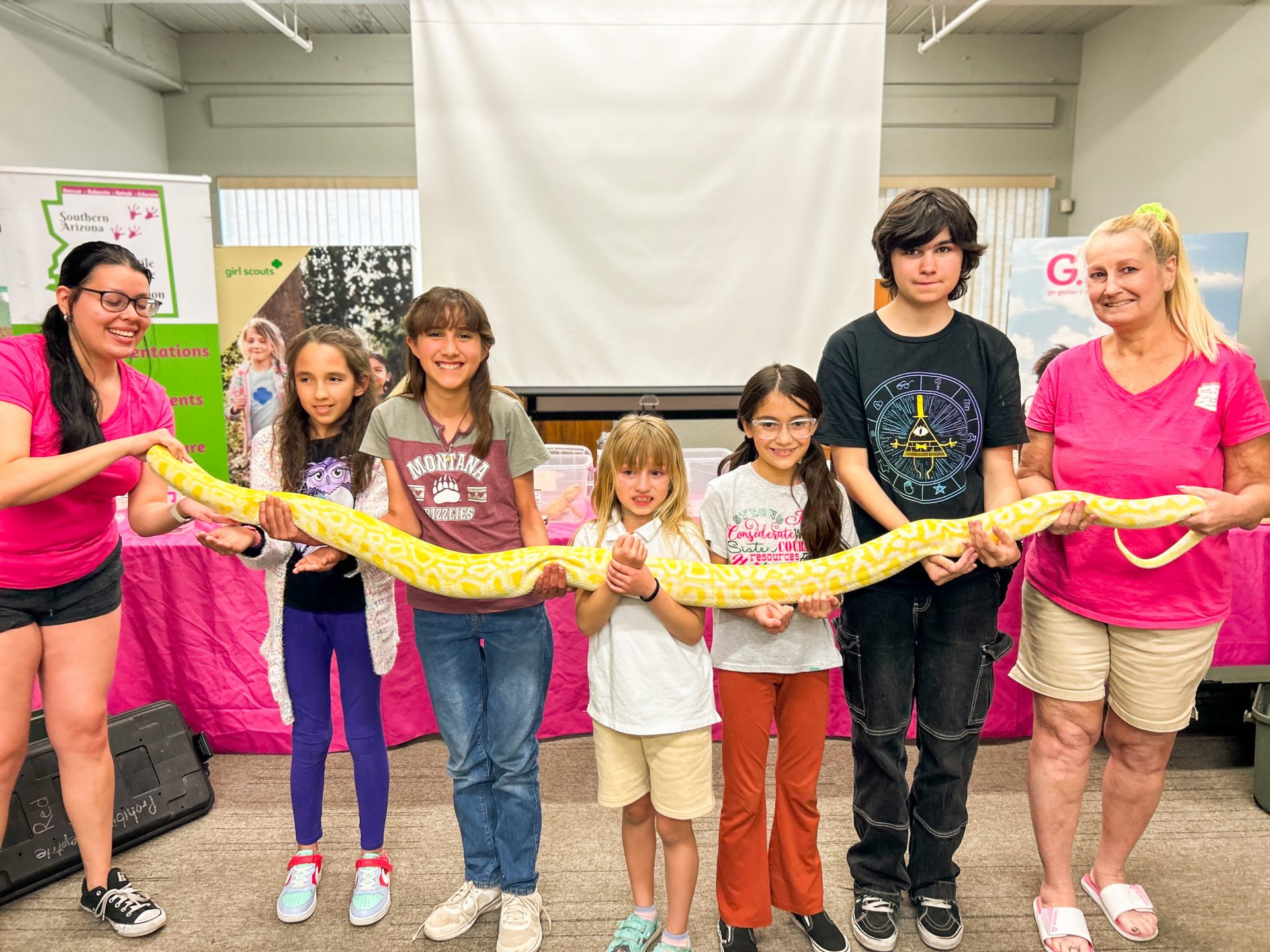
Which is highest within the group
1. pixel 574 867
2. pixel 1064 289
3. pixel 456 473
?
pixel 1064 289

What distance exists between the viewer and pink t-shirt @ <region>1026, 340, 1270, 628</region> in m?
1.84

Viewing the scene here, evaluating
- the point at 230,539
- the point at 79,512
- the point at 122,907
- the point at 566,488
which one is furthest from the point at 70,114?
the point at 122,907

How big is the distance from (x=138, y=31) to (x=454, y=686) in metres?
7.81

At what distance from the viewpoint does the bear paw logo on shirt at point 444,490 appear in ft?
6.25

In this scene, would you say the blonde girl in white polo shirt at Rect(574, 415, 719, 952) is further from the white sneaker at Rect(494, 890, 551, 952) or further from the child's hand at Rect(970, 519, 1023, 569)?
the child's hand at Rect(970, 519, 1023, 569)

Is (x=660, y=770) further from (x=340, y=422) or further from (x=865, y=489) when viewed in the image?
(x=340, y=422)

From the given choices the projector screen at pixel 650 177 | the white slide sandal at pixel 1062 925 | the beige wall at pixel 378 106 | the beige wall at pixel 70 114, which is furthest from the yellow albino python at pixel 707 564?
the beige wall at pixel 378 106

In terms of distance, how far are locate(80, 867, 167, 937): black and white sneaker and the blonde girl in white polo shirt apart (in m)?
1.40

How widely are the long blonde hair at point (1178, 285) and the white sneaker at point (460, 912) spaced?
7.70ft

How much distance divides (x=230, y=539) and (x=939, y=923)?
83.6 inches

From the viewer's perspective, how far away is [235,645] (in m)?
3.04

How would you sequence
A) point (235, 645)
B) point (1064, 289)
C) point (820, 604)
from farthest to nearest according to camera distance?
point (1064, 289), point (235, 645), point (820, 604)

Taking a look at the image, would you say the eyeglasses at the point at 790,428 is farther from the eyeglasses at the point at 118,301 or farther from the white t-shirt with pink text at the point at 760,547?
the eyeglasses at the point at 118,301

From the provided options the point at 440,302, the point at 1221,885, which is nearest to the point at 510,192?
the point at 440,302
